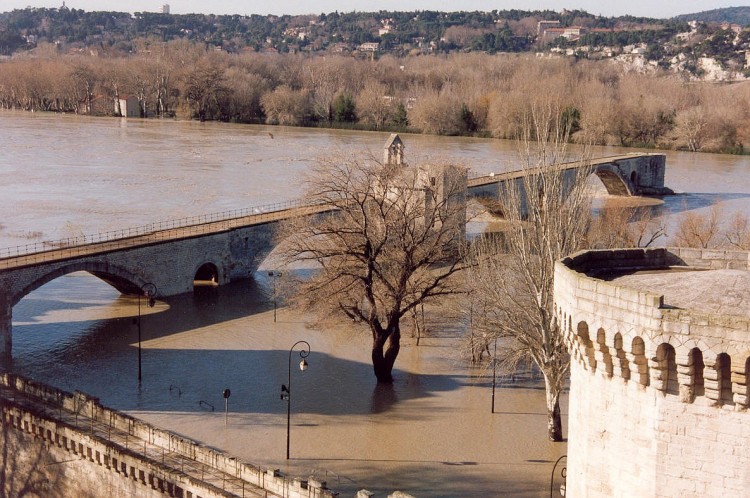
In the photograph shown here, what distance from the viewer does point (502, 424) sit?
2369 cm

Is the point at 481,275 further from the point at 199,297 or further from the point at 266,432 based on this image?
the point at 199,297

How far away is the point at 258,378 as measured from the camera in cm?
2677

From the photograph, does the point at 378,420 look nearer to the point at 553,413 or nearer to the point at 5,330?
the point at 553,413

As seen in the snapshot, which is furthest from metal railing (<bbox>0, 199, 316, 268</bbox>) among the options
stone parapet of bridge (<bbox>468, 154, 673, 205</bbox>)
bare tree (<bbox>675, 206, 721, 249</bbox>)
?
stone parapet of bridge (<bbox>468, 154, 673, 205</bbox>)

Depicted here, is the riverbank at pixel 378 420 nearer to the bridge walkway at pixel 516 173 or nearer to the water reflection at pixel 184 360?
the water reflection at pixel 184 360

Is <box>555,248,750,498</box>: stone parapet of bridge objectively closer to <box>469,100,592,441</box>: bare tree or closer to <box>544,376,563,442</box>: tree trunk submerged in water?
<box>469,100,592,441</box>: bare tree

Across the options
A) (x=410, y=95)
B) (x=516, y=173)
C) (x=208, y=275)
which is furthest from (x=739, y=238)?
(x=410, y=95)

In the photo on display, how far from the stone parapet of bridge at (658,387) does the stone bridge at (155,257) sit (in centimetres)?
1989

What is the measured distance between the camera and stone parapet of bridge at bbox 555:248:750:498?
280 inches

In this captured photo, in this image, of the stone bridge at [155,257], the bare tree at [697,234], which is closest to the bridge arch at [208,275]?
the stone bridge at [155,257]

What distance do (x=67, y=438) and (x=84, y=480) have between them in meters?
0.82

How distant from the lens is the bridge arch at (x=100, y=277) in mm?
31013

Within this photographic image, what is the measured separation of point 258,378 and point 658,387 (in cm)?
2021

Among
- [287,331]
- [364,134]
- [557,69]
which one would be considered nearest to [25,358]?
[287,331]
